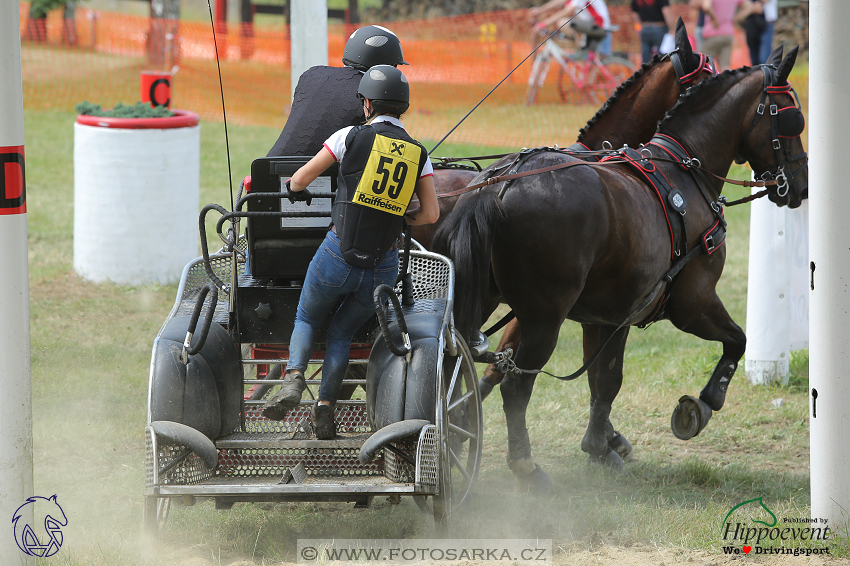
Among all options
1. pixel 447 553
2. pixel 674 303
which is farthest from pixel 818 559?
pixel 674 303

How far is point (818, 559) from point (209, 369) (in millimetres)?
2620

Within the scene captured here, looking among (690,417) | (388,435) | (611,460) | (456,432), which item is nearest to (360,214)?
(388,435)

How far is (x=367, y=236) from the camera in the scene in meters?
3.52

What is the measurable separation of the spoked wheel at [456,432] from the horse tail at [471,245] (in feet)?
1.08

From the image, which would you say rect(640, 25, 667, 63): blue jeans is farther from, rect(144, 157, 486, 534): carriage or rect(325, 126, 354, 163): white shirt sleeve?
rect(325, 126, 354, 163): white shirt sleeve

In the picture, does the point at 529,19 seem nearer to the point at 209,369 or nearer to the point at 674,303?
the point at 674,303

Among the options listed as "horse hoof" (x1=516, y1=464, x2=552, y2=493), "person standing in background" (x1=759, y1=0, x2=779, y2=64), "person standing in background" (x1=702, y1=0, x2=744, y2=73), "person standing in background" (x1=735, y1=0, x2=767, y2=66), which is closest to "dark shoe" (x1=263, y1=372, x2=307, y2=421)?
"horse hoof" (x1=516, y1=464, x2=552, y2=493)

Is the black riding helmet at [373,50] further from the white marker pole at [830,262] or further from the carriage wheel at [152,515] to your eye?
the carriage wheel at [152,515]

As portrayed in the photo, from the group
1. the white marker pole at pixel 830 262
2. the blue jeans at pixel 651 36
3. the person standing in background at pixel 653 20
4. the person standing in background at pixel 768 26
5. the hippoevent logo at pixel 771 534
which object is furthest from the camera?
the blue jeans at pixel 651 36

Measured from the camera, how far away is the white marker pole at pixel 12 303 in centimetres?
323

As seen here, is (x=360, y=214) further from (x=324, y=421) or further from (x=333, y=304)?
(x=324, y=421)

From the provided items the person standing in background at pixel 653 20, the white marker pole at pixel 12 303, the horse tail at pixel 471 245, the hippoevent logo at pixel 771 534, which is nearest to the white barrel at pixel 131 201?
the horse tail at pixel 471 245

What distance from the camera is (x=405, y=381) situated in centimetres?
360

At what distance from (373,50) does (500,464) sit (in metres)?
2.49
